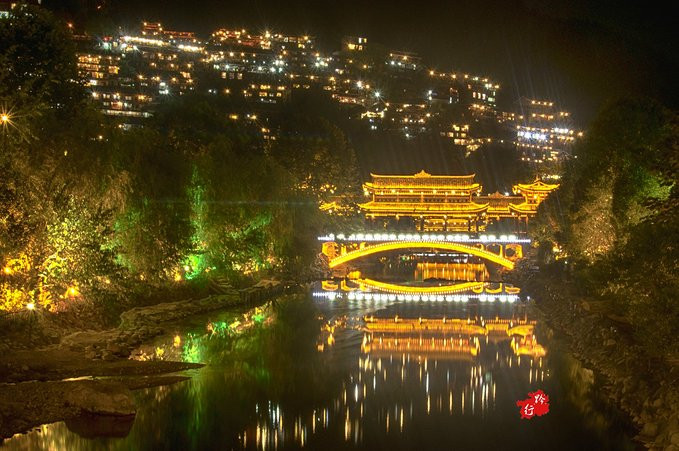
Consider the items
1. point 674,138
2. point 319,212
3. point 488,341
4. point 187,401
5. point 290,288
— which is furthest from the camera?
point 319,212

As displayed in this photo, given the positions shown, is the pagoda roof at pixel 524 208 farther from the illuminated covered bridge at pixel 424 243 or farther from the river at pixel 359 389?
the river at pixel 359 389

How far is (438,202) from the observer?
275 ft

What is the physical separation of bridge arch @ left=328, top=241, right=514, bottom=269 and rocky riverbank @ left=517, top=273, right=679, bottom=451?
67.7 feet

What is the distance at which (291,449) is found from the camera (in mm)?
20438

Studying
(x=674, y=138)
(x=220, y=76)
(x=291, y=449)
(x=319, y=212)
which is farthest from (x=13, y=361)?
(x=220, y=76)

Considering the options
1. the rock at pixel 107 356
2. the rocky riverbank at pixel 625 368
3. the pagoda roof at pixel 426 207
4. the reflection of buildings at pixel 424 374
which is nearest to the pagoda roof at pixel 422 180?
the pagoda roof at pixel 426 207

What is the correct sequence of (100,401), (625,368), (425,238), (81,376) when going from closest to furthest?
(100,401) < (81,376) < (625,368) < (425,238)

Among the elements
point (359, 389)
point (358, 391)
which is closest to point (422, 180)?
point (359, 389)

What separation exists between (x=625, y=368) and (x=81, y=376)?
55.0 ft

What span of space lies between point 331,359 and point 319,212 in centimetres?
3193

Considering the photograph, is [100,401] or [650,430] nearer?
[650,430]

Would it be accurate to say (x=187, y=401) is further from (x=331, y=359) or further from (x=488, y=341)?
(x=488, y=341)

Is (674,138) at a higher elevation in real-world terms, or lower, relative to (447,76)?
lower

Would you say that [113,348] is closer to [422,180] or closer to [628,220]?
[628,220]
